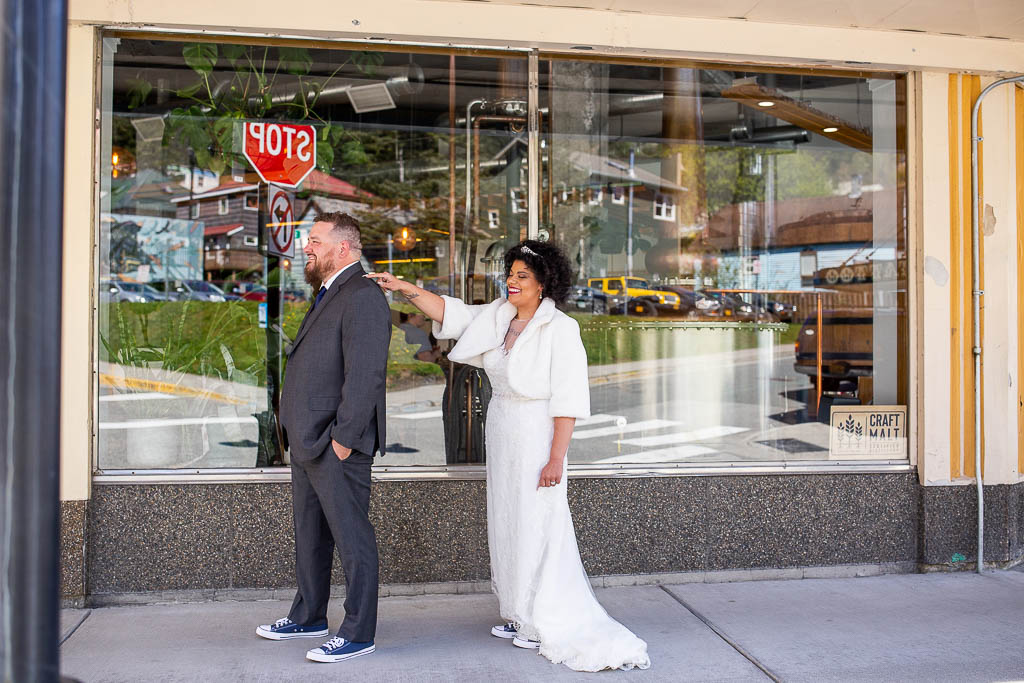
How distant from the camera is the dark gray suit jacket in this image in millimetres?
3924

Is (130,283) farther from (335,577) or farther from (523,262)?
(523,262)

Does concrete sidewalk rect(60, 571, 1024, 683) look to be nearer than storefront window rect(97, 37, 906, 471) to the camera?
Yes

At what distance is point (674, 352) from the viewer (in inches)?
294

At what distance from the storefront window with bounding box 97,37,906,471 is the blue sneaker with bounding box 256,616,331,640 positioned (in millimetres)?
1201

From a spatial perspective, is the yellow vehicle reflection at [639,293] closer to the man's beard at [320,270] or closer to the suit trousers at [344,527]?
the man's beard at [320,270]

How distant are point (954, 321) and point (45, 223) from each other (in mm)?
5060

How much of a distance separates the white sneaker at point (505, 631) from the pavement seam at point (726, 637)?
3.15 feet

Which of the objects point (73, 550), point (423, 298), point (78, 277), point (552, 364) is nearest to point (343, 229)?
point (423, 298)

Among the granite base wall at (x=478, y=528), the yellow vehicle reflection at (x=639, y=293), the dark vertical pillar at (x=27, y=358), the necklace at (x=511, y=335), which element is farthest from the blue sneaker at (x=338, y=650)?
the yellow vehicle reflection at (x=639, y=293)

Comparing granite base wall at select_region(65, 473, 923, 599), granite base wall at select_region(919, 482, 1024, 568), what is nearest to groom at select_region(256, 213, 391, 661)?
granite base wall at select_region(65, 473, 923, 599)

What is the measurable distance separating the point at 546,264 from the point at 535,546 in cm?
125

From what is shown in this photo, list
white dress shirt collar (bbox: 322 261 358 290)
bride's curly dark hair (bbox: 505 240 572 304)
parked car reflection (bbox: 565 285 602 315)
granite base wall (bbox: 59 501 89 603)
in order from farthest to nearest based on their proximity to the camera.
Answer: parked car reflection (bbox: 565 285 602 315) → granite base wall (bbox: 59 501 89 603) → bride's curly dark hair (bbox: 505 240 572 304) → white dress shirt collar (bbox: 322 261 358 290)

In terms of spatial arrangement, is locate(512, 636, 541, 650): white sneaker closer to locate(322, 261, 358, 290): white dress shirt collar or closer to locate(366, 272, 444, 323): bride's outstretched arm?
locate(366, 272, 444, 323): bride's outstretched arm

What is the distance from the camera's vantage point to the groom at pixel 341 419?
3.94 metres
